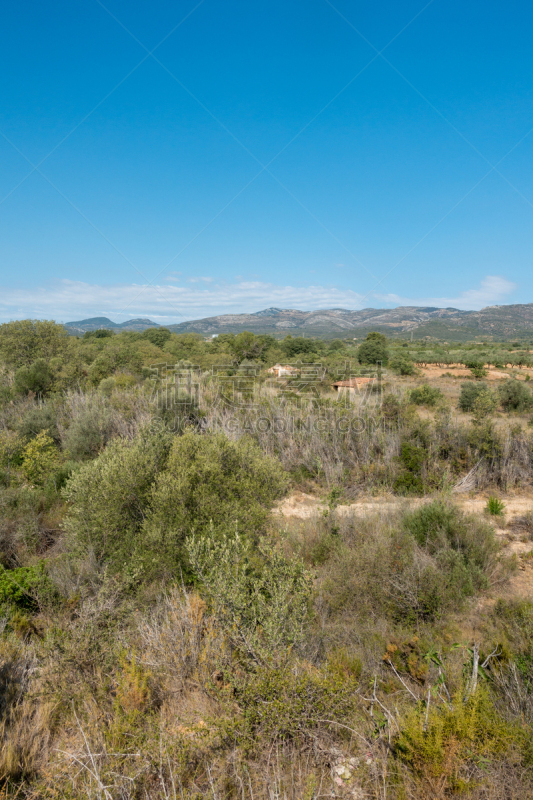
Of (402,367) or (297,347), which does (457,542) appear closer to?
(402,367)

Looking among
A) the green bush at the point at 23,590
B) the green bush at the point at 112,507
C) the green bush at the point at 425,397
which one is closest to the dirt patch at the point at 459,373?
the green bush at the point at 425,397

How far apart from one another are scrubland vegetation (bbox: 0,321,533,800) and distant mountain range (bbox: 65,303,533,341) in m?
81.2

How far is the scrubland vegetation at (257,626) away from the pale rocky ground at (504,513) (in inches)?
9.9

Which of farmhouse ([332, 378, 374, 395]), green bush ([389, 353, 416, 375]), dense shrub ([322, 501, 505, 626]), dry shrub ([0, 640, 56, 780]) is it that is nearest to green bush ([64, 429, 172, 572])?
dry shrub ([0, 640, 56, 780])

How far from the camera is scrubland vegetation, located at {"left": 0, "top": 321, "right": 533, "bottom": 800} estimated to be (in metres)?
2.38

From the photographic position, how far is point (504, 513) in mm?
8367

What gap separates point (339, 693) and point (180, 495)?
364cm

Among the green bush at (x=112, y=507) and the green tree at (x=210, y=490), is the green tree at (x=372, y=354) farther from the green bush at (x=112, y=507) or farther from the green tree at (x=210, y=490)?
the green bush at (x=112, y=507)

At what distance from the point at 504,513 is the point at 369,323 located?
14176 centimetres

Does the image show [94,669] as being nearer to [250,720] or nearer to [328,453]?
[250,720]

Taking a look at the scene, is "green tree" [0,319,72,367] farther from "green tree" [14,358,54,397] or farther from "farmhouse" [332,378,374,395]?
"farmhouse" [332,378,374,395]

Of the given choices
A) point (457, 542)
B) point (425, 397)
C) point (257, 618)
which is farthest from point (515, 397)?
point (257, 618)

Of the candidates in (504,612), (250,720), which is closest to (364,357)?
(504,612)

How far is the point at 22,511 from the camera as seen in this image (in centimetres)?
764
